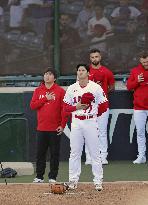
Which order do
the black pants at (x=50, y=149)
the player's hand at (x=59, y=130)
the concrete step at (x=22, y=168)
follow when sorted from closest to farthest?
the player's hand at (x=59, y=130)
the black pants at (x=50, y=149)
the concrete step at (x=22, y=168)

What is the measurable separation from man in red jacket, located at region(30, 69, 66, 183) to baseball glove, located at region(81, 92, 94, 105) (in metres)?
0.82

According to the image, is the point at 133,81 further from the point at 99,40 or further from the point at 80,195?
the point at 80,195

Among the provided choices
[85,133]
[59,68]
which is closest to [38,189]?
[85,133]

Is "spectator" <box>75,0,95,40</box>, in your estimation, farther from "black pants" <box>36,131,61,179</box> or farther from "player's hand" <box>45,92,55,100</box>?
"black pants" <box>36,131,61,179</box>

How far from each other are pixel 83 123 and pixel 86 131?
124 millimetres

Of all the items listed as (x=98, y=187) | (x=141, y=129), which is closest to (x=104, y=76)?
(x=141, y=129)

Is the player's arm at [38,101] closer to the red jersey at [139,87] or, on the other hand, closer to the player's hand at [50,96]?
the player's hand at [50,96]

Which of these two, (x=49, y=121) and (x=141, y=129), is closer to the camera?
(x=49, y=121)

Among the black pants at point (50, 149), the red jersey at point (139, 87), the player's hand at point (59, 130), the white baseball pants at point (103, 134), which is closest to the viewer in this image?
the player's hand at point (59, 130)

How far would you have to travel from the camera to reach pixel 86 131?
1010 cm

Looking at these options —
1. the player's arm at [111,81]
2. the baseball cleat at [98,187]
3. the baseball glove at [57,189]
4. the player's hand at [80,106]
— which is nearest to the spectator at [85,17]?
the player's arm at [111,81]

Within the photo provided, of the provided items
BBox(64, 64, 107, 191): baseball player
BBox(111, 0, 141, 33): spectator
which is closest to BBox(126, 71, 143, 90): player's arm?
BBox(111, 0, 141, 33): spectator

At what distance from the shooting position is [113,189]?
1011cm

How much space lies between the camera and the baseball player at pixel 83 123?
10109mm
